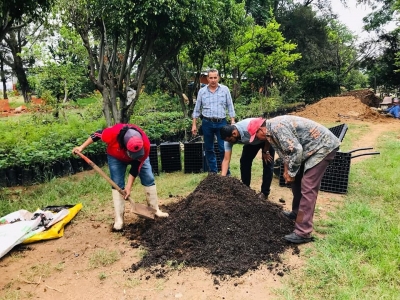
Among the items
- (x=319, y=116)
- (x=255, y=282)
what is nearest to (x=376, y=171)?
(x=255, y=282)

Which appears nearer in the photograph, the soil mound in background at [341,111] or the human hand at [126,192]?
the human hand at [126,192]

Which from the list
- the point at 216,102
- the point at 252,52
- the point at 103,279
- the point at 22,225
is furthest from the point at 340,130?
the point at 252,52

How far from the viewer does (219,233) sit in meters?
3.29

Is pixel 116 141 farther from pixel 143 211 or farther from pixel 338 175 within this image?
pixel 338 175

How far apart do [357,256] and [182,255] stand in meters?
1.58

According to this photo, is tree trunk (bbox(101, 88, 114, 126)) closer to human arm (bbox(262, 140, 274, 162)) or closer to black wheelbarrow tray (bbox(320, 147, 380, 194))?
human arm (bbox(262, 140, 274, 162))

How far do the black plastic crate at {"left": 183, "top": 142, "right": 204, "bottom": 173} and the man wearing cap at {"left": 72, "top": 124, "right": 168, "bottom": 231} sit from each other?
2.11m

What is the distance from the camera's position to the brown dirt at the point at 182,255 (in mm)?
2725

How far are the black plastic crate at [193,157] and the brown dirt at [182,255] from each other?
1.92 metres

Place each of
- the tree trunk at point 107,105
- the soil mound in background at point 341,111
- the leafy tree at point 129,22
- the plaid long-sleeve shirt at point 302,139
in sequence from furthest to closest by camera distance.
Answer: the soil mound in background at point 341,111
the tree trunk at point 107,105
the leafy tree at point 129,22
the plaid long-sleeve shirt at point 302,139

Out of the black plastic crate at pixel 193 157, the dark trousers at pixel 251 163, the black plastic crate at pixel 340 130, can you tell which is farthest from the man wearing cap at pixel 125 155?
the black plastic crate at pixel 340 130

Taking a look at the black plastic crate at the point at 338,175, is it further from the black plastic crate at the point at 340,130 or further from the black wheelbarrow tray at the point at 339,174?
the black plastic crate at the point at 340,130

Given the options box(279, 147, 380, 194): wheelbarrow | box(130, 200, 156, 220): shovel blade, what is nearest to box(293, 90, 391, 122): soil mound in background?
box(279, 147, 380, 194): wheelbarrow

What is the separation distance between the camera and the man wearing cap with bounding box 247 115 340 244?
10.2ft
